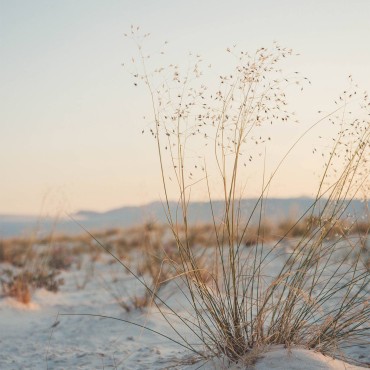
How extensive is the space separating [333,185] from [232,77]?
0.73 meters

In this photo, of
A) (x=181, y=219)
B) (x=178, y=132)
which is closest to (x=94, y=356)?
(x=181, y=219)

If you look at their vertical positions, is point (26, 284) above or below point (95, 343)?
above

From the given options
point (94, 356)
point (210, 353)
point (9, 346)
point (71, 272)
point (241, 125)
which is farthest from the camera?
point (71, 272)

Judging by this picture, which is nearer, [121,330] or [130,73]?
[130,73]

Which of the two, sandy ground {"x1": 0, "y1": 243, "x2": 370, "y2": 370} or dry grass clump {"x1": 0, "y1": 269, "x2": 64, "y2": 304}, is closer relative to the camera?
sandy ground {"x1": 0, "y1": 243, "x2": 370, "y2": 370}

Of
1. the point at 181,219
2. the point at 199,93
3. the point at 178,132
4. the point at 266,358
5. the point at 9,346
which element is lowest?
the point at 9,346

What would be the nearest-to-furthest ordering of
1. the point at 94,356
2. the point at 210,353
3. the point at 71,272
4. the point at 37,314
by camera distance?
the point at 210,353, the point at 94,356, the point at 37,314, the point at 71,272

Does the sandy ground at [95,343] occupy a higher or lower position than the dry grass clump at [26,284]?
lower

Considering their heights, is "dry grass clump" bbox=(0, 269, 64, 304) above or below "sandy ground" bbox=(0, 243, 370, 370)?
above

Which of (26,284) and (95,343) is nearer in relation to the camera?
(95,343)

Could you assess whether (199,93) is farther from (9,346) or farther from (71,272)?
(71,272)

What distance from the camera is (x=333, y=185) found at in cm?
299

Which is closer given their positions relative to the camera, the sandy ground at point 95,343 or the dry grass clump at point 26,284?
the sandy ground at point 95,343

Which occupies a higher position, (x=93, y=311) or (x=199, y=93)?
(x=199, y=93)
